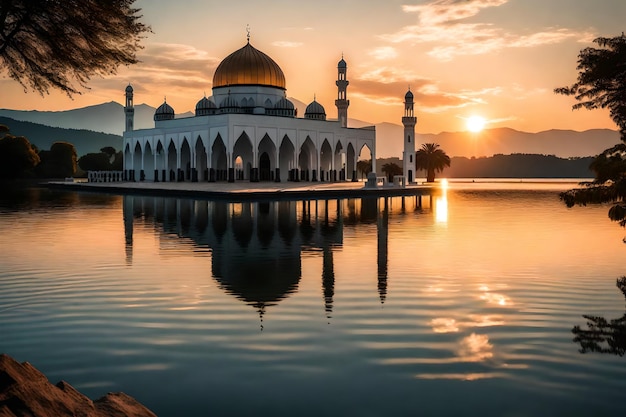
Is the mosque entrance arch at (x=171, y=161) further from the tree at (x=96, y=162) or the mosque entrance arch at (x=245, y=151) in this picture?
the tree at (x=96, y=162)

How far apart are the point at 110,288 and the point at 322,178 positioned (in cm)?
4402

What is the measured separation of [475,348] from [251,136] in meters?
39.6

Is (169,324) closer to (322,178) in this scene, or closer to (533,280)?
(533,280)

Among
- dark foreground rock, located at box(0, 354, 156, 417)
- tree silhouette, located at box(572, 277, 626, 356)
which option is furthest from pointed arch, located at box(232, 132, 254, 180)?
dark foreground rock, located at box(0, 354, 156, 417)

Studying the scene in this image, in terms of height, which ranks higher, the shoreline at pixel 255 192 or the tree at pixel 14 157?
the tree at pixel 14 157

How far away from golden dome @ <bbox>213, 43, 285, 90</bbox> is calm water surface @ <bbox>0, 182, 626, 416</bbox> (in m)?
35.9

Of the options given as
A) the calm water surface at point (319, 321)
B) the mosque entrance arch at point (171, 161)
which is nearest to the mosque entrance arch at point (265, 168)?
the mosque entrance arch at point (171, 161)

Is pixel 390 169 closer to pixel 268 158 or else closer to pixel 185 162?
pixel 268 158

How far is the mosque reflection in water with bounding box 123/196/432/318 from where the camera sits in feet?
28.1

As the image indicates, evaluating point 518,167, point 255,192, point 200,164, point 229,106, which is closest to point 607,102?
point 255,192

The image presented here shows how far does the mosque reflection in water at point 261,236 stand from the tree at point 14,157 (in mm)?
37333

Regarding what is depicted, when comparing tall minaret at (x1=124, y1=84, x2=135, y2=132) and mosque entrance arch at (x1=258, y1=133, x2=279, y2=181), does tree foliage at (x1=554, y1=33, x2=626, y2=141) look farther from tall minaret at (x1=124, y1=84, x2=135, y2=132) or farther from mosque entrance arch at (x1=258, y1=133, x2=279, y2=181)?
tall minaret at (x1=124, y1=84, x2=135, y2=132)

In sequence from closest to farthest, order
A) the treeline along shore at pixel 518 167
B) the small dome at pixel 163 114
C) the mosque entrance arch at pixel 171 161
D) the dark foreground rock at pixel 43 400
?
the dark foreground rock at pixel 43 400 < the mosque entrance arch at pixel 171 161 < the small dome at pixel 163 114 < the treeline along shore at pixel 518 167

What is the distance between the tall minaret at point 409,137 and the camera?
58156 mm
